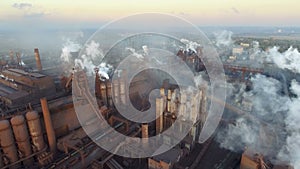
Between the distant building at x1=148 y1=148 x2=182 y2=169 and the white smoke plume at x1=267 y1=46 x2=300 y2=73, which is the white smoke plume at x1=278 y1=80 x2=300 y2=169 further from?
the white smoke plume at x1=267 y1=46 x2=300 y2=73

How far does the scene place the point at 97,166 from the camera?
1106 cm

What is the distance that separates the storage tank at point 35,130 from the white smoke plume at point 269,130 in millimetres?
12356

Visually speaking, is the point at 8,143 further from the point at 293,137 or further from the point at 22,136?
the point at 293,137

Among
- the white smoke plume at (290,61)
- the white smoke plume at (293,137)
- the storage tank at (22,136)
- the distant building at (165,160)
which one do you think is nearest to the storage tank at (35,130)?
the storage tank at (22,136)

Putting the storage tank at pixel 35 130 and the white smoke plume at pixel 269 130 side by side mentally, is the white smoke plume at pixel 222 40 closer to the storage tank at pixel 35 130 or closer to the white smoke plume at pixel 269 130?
the white smoke plume at pixel 269 130

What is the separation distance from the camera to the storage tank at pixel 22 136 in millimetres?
11117

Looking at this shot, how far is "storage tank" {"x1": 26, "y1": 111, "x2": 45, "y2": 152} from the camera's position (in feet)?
37.8

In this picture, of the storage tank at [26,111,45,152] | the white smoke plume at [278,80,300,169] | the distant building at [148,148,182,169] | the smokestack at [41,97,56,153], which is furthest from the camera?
the smokestack at [41,97,56,153]

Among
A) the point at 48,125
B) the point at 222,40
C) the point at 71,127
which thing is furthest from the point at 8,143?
the point at 222,40

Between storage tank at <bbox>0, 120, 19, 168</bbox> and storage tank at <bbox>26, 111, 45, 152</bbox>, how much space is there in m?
0.98

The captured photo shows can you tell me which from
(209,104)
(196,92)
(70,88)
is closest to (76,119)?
(70,88)

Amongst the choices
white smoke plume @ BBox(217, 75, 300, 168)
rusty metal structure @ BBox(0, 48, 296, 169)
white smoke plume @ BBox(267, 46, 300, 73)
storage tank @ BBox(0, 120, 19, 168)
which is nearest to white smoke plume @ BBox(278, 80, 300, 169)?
white smoke plume @ BBox(217, 75, 300, 168)

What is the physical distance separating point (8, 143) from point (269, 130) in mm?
16840

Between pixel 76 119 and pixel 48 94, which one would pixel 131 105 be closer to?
pixel 76 119
